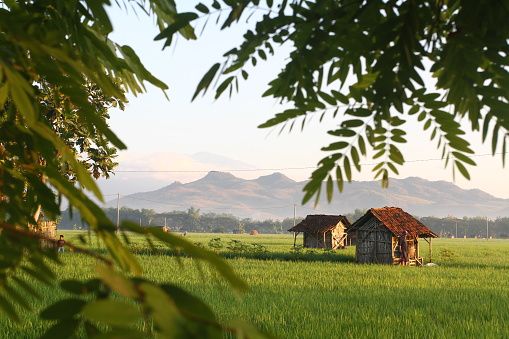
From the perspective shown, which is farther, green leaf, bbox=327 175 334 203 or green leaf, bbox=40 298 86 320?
green leaf, bbox=327 175 334 203

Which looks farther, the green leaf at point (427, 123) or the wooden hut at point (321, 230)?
the wooden hut at point (321, 230)

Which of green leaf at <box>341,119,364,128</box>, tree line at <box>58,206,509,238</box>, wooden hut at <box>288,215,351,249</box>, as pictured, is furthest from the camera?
tree line at <box>58,206,509,238</box>

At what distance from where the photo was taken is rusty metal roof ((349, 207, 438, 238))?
74.0ft

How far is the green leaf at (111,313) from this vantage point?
544mm

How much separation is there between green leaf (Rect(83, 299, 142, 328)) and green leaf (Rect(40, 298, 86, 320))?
0.19m

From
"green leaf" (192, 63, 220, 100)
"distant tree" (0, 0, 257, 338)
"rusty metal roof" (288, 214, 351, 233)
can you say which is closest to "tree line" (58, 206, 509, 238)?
"rusty metal roof" (288, 214, 351, 233)

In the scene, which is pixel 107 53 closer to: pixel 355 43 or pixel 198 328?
pixel 355 43

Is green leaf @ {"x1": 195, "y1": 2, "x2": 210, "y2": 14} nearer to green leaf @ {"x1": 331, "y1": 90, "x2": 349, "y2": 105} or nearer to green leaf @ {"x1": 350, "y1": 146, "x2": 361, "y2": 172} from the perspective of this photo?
green leaf @ {"x1": 331, "y1": 90, "x2": 349, "y2": 105}

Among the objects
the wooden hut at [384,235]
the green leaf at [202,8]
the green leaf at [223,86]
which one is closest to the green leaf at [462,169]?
the green leaf at [223,86]

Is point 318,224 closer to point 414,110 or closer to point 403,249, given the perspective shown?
point 403,249

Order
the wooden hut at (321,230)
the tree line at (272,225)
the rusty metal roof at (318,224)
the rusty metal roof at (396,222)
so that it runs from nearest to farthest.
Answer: the rusty metal roof at (396,222), the rusty metal roof at (318,224), the wooden hut at (321,230), the tree line at (272,225)

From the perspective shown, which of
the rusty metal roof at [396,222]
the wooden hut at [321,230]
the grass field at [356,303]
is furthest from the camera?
the wooden hut at [321,230]

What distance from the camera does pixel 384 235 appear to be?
23.1m

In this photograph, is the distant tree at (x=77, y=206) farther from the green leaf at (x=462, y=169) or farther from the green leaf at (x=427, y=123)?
the green leaf at (x=462, y=169)
